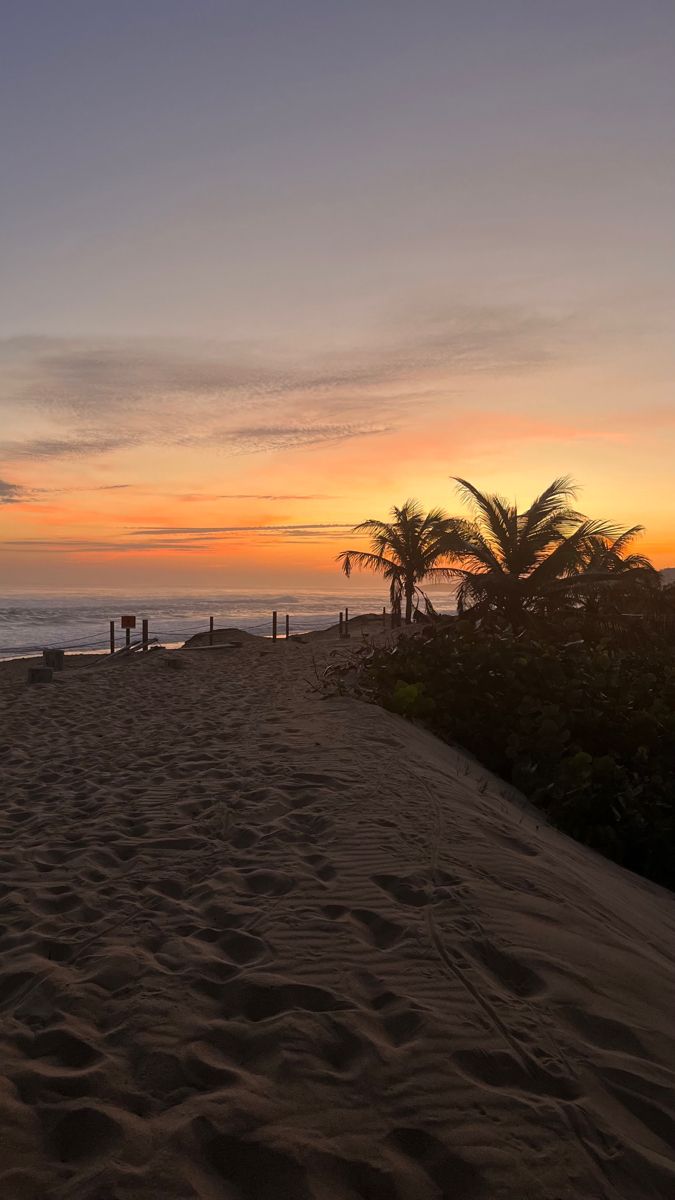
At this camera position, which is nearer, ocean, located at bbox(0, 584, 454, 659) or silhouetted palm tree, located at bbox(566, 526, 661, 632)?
silhouetted palm tree, located at bbox(566, 526, 661, 632)

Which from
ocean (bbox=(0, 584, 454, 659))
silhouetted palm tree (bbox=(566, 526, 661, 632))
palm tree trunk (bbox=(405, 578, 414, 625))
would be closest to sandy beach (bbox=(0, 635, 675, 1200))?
silhouetted palm tree (bbox=(566, 526, 661, 632))

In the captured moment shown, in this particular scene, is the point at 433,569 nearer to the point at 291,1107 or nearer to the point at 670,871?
the point at 670,871

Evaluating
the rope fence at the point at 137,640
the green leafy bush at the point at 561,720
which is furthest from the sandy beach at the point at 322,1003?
the rope fence at the point at 137,640

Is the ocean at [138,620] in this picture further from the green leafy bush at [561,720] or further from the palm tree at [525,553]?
the green leafy bush at [561,720]

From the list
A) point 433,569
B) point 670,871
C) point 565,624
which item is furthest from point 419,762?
point 433,569

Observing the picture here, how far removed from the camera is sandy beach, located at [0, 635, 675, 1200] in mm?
2080

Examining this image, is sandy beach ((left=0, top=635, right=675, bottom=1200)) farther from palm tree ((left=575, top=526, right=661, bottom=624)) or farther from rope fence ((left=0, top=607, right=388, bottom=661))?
rope fence ((left=0, top=607, right=388, bottom=661))

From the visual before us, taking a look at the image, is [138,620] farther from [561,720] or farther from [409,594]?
[561,720]

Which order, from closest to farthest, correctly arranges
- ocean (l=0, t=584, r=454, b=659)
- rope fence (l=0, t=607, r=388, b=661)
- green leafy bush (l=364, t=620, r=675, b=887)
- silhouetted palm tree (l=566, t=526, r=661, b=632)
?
green leafy bush (l=364, t=620, r=675, b=887) → silhouetted palm tree (l=566, t=526, r=661, b=632) → rope fence (l=0, t=607, r=388, b=661) → ocean (l=0, t=584, r=454, b=659)

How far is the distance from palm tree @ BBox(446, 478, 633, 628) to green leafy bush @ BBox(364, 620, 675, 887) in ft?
20.5

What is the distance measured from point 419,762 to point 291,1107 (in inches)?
194

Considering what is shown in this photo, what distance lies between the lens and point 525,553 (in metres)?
19.3

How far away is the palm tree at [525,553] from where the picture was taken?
708 inches

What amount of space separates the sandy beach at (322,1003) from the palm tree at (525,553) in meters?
12.5
